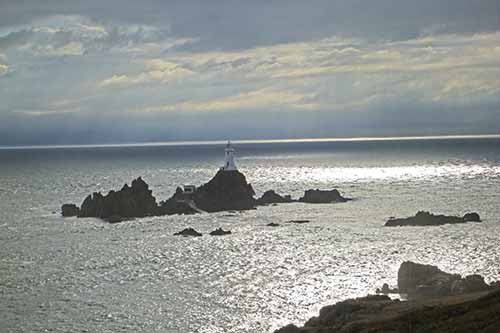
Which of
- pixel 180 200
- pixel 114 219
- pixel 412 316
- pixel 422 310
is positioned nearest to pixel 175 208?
pixel 180 200

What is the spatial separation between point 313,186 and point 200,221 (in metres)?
83.4

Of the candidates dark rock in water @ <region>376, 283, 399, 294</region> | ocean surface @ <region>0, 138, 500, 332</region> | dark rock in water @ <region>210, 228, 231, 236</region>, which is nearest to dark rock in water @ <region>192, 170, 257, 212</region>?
ocean surface @ <region>0, 138, 500, 332</region>

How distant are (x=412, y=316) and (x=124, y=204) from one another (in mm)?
84695

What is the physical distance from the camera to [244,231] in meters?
101

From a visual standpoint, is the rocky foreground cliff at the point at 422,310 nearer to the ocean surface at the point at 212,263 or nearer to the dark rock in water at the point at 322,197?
the ocean surface at the point at 212,263

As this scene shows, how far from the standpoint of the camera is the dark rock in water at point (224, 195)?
130m

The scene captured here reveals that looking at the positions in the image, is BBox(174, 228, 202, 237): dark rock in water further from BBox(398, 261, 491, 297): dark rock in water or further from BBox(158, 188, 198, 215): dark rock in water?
BBox(398, 261, 491, 297): dark rock in water

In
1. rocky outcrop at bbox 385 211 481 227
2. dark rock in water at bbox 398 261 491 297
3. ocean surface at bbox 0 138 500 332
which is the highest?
dark rock in water at bbox 398 261 491 297

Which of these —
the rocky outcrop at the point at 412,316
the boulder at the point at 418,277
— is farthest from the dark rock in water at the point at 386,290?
the rocky outcrop at the point at 412,316

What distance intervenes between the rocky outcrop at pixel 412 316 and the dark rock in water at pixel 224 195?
7938 centimetres

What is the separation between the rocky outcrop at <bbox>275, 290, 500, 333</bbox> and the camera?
38344 mm

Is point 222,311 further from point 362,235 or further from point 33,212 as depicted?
point 33,212

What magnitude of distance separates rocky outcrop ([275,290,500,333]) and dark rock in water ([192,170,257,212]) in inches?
3125

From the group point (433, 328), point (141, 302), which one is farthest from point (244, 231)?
point (433, 328)
